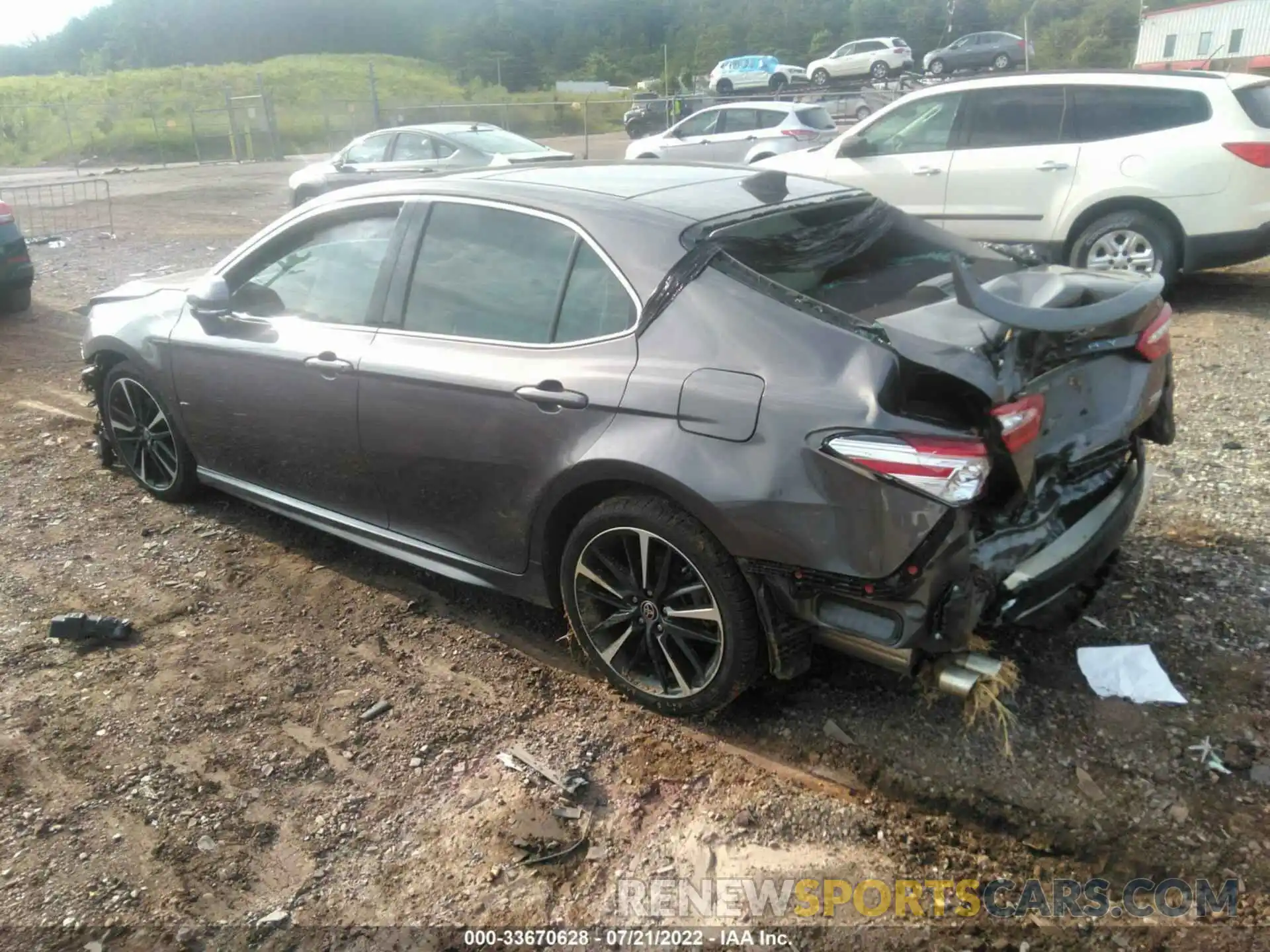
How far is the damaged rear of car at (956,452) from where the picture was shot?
262cm

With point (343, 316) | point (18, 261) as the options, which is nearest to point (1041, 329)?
point (343, 316)

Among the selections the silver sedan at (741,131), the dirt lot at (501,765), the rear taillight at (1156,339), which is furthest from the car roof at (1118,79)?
the silver sedan at (741,131)

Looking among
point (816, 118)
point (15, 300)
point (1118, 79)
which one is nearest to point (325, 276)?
point (1118, 79)

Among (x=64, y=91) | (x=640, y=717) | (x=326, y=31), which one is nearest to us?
(x=640, y=717)

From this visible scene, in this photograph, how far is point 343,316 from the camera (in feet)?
12.9

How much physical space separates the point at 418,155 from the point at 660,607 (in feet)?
41.9

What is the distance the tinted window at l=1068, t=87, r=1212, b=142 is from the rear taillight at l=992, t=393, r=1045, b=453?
6.26m

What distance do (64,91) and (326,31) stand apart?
175 feet

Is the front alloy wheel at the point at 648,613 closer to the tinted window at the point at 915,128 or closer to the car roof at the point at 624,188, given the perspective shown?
the car roof at the point at 624,188

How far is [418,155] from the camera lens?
566 inches

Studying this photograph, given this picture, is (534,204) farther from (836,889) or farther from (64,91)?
(64,91)

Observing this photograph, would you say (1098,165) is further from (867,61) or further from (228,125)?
(228,125)

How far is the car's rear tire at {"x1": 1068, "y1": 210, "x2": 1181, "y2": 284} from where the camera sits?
7609 millimetres

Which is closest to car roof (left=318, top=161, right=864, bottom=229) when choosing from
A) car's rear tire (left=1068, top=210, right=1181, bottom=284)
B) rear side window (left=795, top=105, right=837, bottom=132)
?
car's rear tire (left=1068, top=210, right=1181, bottom=284)
